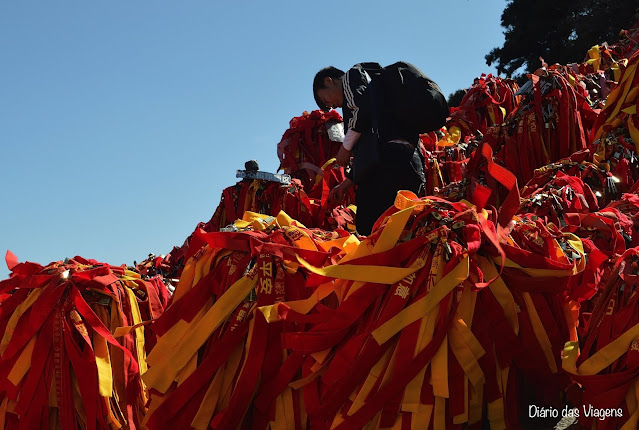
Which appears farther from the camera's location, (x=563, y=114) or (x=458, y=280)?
(x=563, y=114)

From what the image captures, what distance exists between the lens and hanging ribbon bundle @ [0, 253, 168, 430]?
268cm

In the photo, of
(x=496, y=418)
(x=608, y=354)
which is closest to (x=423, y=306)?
(x=496, y=418)

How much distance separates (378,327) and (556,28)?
36.7 feet

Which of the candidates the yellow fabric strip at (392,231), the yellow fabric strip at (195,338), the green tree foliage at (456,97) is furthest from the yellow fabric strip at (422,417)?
the green tree foliage at (456,97)

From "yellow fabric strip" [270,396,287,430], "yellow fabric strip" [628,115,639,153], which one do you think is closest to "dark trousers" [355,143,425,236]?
"yellow fabric strip" [628,115,639,153]

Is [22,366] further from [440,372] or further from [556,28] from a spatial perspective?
[556,28]

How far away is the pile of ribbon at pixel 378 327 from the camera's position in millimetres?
2018

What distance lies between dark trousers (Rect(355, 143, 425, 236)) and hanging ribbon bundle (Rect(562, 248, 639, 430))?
5.80 ft

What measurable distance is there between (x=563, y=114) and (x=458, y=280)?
2790 millimetres

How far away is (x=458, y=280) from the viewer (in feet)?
6.66

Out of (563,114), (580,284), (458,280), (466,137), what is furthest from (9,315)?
(466,137)

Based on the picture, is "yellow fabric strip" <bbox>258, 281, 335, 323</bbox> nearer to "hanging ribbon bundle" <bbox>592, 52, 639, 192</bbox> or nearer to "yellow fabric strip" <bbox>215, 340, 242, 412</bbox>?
"yellow fabric strip" <bbox>215, 340, 242, 412</bbox>

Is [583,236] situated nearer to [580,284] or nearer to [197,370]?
[580,284]

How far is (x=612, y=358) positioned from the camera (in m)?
1.91
